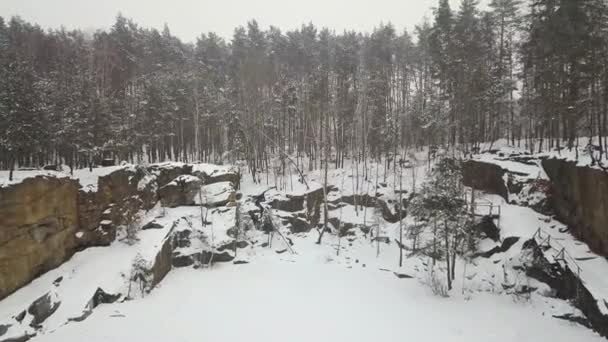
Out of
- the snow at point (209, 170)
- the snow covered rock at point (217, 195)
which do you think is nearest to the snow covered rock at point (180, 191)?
the snow covered rock at point (217, 195)

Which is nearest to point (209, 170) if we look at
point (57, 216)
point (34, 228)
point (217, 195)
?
point (217, 195)

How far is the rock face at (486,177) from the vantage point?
19734 millimetres

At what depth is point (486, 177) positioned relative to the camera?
21156 mm

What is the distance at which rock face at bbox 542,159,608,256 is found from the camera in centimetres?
1248

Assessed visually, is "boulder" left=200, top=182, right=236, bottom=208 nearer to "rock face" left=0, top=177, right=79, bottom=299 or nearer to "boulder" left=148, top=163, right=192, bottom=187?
"boulder" left=148, top=163, right=192, bottom=187

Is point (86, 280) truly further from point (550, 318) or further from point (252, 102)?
point (252, 102)

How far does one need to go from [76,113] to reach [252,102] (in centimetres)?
1715

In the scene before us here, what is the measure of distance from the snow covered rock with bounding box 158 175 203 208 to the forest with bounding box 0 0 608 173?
5.43 meters

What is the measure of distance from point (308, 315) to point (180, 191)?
589 inches

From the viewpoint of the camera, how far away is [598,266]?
12023mm

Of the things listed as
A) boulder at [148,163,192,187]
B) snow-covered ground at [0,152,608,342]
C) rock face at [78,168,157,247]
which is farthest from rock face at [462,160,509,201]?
rock face at [78,168,157,247]

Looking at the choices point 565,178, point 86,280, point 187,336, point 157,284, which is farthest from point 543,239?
point 86,280

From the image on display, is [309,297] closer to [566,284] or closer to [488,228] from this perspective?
[566,284]

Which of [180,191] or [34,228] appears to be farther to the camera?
[180,191]
